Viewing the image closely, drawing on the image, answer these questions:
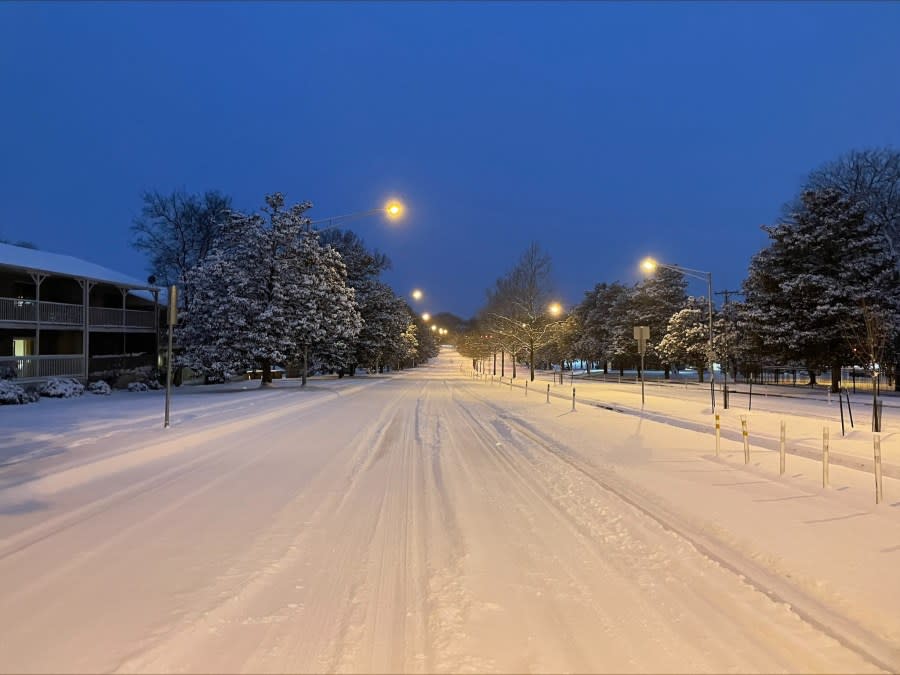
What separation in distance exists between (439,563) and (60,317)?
106ft

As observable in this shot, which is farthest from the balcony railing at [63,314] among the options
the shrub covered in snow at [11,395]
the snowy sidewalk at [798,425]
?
the snowy sidewalk at [798,425]

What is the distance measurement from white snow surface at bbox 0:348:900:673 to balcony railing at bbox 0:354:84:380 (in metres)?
18.1

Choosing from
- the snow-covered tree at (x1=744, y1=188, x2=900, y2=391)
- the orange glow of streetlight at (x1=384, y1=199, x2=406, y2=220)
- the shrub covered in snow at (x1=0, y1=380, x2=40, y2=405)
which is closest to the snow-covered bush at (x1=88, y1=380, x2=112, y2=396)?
the shrub covered in snow at (x1=0, y1=380, x2=40, y2=405)

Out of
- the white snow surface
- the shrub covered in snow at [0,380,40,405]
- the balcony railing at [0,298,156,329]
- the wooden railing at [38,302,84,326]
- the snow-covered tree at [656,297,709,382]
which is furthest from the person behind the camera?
the snow-covered tree at [656,297,709,382]

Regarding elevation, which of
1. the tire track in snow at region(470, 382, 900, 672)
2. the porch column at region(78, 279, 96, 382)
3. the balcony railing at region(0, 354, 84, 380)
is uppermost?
the porch column at region(78, 279, 96, 382)

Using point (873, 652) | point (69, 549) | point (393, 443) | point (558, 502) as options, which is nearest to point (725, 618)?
point (873, 652)

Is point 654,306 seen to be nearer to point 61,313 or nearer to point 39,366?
point 61,313

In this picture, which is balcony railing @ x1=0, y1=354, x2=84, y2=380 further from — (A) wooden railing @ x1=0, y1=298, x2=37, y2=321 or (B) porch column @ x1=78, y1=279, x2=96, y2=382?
(A) wooden railing @ x1=0, y1=298, x2=37, y2=321

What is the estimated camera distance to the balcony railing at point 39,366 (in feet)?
85.4

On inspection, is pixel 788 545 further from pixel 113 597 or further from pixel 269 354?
pixel 269 354

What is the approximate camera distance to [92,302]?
36.5 m

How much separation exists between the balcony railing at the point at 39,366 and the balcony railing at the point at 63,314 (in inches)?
79.9

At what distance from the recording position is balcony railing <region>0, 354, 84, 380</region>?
2602cm

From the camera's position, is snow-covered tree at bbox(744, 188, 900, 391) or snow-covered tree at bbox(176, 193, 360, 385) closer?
snow-covered tree at bbox(176, 193, 360, 385)
